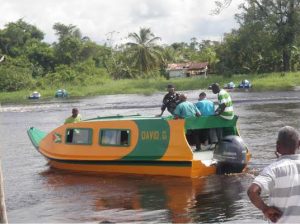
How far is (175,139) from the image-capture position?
15.1 meters

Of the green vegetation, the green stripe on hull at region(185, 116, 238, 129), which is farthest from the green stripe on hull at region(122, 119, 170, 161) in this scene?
the green vegetation

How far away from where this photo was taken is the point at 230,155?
48.9 ft

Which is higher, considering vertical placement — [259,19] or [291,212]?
[259,19]

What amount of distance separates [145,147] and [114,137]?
112 cm

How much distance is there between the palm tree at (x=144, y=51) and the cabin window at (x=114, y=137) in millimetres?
69817

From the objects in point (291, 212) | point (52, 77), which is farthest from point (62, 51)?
point (291, 212)

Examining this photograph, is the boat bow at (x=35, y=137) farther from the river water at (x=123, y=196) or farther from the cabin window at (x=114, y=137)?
the cabin window at (x=114, y=137)

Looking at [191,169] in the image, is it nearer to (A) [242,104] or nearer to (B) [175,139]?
(B) [175,139]

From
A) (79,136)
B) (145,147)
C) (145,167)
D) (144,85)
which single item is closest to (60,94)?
(144,85)

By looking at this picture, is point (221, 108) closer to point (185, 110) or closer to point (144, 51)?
point (185, 110)

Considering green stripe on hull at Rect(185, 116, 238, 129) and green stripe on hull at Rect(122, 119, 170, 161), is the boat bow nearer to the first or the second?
green stripe on hull at Rect(122, 119, 170, 161)

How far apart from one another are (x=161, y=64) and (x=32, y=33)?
24256 mm

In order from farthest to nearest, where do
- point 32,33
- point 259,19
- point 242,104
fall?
point 32,33
point 259,19
point 242,104

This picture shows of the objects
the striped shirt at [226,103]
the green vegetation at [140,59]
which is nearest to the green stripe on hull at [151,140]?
the striped shirt at [226,103]
